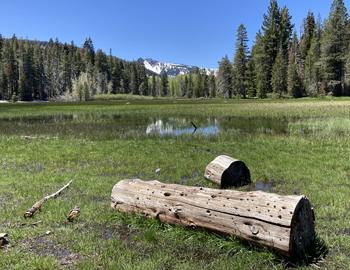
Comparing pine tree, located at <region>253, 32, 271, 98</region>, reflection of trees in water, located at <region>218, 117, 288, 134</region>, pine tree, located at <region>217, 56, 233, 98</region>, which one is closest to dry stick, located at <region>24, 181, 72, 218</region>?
reflection of trees in water, located at <region>218, 117, 288, 134</region>

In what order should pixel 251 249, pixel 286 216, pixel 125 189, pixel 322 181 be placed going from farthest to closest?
pixel 322 181 → pixel 125 189 → pixel 251 249 → pixel 286 216

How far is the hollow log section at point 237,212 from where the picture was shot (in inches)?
255

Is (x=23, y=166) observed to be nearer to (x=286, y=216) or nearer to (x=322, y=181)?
(x=322, y=181)

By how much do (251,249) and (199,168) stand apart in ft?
28.0

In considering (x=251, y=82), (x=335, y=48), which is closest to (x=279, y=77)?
(x=251, y=82)

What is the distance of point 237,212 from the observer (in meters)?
7.11

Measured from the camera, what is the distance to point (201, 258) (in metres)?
6.74

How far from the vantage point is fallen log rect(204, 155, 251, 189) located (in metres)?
12.4

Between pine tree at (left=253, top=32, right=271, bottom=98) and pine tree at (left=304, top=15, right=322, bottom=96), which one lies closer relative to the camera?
pine tree at (left=304, top=15, right=322, bottom=96)

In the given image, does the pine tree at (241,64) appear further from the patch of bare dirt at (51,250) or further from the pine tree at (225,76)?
the patch of bare dirt at (51,250)

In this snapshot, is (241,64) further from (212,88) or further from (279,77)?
(212,88)

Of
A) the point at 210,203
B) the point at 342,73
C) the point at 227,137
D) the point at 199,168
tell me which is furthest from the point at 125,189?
the point at 342,73

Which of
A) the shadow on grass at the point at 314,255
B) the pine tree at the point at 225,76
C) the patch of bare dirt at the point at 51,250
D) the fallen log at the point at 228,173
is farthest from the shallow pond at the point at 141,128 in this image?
the pine tree at the point at 225,76

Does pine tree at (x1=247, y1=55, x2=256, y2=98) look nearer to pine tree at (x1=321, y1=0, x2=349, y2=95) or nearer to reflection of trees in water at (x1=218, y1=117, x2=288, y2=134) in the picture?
pine tree at (x1=321, y1=0, x2=349, y2=95)
